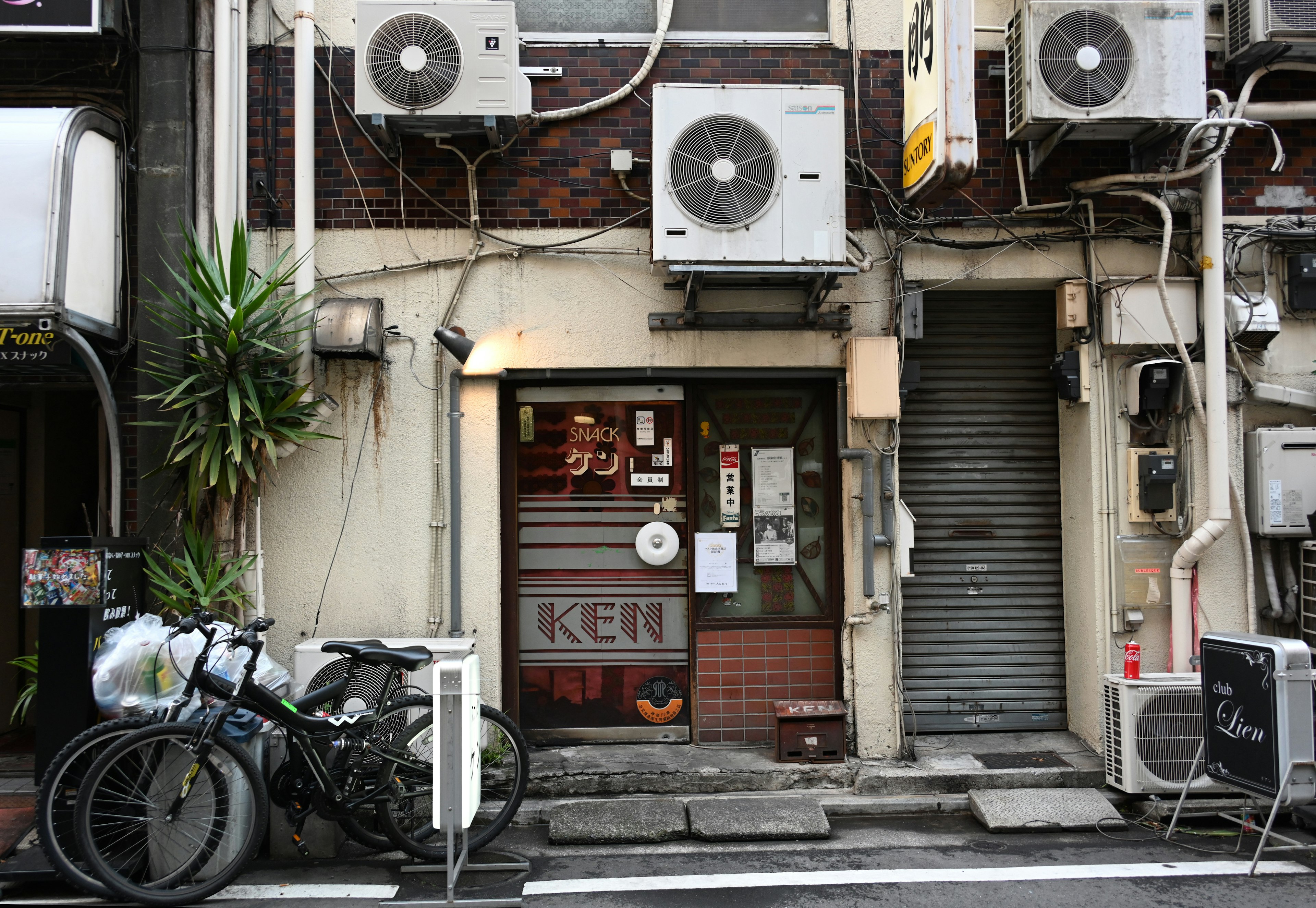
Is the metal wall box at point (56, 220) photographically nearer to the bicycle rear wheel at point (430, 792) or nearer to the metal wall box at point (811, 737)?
the bicycle rear wheel at point (430, 792)

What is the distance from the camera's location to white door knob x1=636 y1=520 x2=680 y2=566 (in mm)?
6891

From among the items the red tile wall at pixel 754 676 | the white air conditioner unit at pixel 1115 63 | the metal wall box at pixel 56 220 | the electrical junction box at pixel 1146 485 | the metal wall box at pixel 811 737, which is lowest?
the metal wall box at pixel 811 737

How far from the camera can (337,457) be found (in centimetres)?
660

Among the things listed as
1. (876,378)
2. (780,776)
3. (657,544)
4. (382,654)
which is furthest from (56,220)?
(780,776)

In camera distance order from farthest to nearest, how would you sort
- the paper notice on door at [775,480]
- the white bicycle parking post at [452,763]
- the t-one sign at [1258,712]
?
1. the paper notice on door at [775,480]
2. the t-one sign at [1258,712]
3. the white bicycle parking post at [452,763]

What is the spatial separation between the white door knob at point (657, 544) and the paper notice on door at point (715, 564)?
0.62ft

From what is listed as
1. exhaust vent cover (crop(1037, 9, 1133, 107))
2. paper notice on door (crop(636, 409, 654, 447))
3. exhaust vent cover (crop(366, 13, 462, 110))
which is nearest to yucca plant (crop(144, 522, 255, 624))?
paper notice on door (crop(636, 409, 654, 447))

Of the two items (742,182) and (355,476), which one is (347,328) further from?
(742,182)

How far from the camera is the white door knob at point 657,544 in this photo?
689 centimetres

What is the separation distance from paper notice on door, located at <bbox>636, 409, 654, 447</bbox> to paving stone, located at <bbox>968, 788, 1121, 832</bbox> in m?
3.43

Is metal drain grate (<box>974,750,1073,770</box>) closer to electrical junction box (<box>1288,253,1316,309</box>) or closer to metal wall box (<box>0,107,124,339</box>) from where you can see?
electrical junction box (<box>1288,253,1316,309</box>)

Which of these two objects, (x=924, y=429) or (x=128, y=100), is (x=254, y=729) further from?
(x=924, y=429)

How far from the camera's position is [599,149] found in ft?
22.2

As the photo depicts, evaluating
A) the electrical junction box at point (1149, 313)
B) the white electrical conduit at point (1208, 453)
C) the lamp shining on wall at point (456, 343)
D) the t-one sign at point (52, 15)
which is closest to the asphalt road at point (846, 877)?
the white electrical conduit at point (1208, 453)
